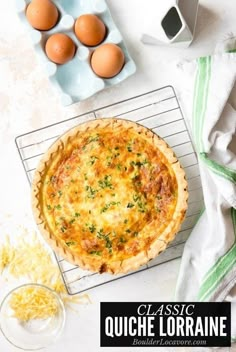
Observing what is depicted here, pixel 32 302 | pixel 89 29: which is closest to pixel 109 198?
pixel 32 302

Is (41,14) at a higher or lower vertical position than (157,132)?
higher

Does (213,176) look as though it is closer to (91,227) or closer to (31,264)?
(91,227)

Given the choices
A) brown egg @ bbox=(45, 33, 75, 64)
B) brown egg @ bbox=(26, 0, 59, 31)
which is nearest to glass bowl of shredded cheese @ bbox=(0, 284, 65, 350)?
brown egg @ bbox=(45, 33, 75, 64)

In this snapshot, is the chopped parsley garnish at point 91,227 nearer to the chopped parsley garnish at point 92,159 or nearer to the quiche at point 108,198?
the quiche at point 108,198

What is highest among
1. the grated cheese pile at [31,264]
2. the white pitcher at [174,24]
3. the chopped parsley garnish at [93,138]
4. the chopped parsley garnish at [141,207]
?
the white pitcher at [174,24]

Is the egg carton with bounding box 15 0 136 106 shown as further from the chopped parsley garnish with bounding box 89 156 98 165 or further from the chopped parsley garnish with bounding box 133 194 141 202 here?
the chopped parsley garnish with bounding box 133 194 141 202

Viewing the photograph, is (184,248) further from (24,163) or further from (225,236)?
(24,163)

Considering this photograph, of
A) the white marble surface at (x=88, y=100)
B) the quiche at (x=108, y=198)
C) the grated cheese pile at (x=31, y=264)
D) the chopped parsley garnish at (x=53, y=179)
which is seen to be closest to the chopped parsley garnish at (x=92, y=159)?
the quiche at (x=108, y=198)
